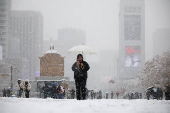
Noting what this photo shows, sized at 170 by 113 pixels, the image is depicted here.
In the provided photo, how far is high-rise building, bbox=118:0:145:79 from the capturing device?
116312 mm

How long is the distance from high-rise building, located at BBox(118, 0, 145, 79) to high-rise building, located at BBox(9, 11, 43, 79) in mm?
65929

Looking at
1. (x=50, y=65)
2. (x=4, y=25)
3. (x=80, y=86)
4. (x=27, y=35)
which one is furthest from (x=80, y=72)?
(x=27, y=35)

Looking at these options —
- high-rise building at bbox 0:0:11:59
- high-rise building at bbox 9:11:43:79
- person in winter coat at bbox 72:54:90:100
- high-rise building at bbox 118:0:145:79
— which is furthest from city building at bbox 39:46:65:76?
high-rise building at bbox 9:11:43:79

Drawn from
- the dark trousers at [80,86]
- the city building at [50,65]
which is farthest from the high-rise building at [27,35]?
the dark trousers at [80,86]

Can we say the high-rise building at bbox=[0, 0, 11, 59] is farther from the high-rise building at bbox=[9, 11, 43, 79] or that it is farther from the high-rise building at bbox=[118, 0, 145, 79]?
the high-rise building at bbox=[118, 0, 145, 79]

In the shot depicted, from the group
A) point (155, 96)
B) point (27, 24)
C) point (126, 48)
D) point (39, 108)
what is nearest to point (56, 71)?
point (155, 96)

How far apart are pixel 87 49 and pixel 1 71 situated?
6072cm

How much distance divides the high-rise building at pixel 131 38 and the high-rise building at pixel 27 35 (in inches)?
2596

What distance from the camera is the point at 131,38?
118m

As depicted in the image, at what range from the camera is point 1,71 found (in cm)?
6669

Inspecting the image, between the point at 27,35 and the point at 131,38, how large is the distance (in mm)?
87780

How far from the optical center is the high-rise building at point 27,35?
6410 inches

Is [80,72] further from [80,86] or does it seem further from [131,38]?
[131,38]

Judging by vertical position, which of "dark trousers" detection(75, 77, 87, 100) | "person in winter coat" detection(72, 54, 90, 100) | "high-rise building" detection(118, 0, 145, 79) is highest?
"high-rise building" detection(118, 0, 145, 79)
